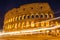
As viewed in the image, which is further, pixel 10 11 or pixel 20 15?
pixel 10 11

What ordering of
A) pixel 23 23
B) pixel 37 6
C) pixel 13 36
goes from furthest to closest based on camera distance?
pixel 37 6 < pixel 23 23 < pixel 13 36

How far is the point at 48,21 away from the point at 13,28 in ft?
13.3

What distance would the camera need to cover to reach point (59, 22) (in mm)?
16125

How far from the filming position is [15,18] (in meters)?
18.3

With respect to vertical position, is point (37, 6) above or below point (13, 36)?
above

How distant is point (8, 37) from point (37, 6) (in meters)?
6.17

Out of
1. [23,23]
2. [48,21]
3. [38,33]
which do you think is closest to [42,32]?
[38,33]

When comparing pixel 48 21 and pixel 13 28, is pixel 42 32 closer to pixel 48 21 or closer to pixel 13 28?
pixel 48 21

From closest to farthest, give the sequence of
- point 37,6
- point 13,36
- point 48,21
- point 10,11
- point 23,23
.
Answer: point 13,36, point 48,21, point 23,23, point 37,6, point 10,11

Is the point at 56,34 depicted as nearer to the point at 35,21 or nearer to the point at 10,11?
the point at 35,21

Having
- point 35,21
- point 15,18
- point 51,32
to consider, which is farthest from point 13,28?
point 51,32

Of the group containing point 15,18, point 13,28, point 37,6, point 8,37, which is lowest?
point 8,37

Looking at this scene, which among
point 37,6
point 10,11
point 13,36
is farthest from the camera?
point 10,11

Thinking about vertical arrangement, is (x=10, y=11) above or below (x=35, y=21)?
above
